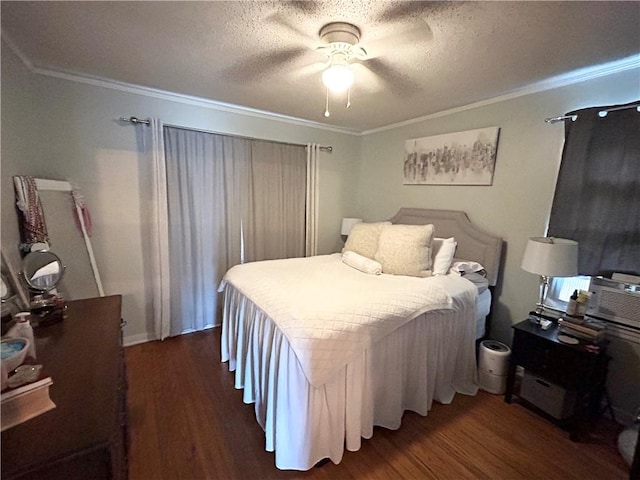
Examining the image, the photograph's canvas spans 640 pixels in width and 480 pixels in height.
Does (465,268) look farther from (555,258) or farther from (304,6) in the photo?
(304,6)

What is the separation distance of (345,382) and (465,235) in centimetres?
190

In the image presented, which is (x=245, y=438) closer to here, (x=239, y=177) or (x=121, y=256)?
(x=121, y=256)

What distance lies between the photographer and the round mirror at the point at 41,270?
1.49 metres

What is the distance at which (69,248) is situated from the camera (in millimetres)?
2205

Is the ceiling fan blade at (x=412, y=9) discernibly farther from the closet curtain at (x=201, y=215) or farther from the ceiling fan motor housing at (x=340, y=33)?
the closet curtain at (x=201, y=215)

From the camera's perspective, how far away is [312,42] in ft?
5.45

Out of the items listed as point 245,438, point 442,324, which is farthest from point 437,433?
point 245,438

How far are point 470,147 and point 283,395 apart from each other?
8.60ft

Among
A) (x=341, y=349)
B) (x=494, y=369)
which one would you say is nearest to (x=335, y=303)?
(x=341, y=349)

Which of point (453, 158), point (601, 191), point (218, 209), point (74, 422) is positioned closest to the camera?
point (74, 422)

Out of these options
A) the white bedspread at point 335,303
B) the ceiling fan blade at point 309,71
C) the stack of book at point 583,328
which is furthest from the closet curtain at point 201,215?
the stack of book at point 583,328

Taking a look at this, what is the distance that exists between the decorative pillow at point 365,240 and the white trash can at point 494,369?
1173 millimetres

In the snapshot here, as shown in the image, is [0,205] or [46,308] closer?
[46,308]

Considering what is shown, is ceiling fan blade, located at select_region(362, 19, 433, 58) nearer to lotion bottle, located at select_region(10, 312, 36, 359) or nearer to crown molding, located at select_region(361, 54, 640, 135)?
crown molding, located at select_region(361, 54, 640, 135)
